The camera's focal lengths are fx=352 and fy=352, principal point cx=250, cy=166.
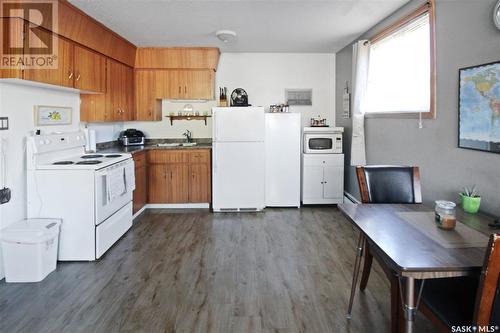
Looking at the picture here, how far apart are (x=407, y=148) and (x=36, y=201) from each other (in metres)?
3.61

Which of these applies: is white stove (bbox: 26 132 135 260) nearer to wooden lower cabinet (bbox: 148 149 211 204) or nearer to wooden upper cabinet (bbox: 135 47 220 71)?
wooden lower cabinet (bbox: 148 149 211 204)

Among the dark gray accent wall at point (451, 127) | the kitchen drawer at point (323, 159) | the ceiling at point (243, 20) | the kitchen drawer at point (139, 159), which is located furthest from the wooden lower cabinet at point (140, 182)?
the dark gray accent wall at point (451, 127)

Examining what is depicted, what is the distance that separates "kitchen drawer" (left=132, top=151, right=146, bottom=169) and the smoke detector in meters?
1.95

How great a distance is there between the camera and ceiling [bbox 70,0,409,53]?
352cm

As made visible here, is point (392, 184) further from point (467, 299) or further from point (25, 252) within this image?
point (25, 252)

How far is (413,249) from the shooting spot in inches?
62.7

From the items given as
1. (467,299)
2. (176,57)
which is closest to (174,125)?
(176,57)

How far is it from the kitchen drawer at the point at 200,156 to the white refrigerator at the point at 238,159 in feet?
0.53

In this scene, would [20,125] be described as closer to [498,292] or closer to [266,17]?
[266,17]

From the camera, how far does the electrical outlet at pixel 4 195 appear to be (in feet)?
9.73

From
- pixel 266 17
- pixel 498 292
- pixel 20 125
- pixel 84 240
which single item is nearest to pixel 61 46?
pixel 20 125

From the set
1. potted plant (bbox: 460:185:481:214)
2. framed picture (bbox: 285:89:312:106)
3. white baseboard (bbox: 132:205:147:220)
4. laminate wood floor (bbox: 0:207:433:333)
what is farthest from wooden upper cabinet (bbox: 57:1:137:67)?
potted plant (bbox: 460:185:481:214)

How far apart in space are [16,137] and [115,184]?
99 centimetres

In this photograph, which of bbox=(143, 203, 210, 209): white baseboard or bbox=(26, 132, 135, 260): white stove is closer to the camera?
bbox=(26, 132, 135, 260): white stove
